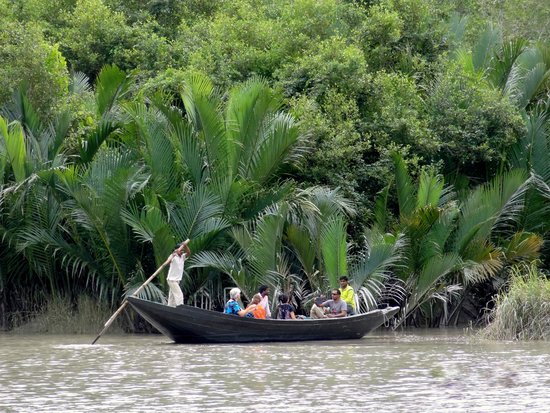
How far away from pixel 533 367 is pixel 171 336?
22.1 ft

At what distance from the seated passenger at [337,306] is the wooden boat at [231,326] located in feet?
1.00

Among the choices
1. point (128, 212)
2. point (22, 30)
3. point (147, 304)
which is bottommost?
point (147, 304)

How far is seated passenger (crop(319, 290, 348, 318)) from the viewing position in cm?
1945

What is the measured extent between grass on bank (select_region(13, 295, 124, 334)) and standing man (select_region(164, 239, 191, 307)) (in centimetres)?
309

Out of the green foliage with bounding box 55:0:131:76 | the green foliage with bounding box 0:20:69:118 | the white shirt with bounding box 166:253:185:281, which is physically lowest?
the white shirt with bounding box 166:253:185:281

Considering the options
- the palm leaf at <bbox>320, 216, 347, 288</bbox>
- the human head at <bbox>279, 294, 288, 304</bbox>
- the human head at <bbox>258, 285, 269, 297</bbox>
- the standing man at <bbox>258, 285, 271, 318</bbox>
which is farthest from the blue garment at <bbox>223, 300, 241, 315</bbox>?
the palm leaf at <bbox>320, 216, 347, 288</bbox>

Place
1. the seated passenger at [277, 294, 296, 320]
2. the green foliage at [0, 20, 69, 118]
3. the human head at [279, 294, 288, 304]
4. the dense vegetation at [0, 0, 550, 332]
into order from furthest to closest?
the green foliage at [0, 20, 69, 118], the dense vegetation at [0, 0, 550, 332], the human head at [279, 294, 288, 304], the seated passenger at [277, 294, 296, 320]

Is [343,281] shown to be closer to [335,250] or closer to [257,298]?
[335,250]

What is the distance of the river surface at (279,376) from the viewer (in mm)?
11406

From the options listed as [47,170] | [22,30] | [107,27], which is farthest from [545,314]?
[107,27]

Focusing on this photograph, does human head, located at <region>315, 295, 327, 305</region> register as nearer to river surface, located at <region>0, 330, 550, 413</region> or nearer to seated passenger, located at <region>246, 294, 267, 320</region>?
river surface, located at <region>0, 330, 550, 413</region>

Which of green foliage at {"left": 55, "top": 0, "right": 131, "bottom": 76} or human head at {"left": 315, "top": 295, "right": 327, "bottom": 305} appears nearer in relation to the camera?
human head at {"left": 315, "top": 295, "right": 327, "bottom": 305}

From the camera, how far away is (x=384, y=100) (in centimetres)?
2386

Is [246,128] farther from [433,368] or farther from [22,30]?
[433,368]
